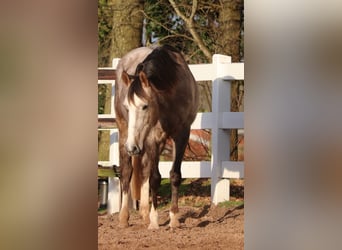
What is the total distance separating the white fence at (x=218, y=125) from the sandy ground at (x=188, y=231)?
8 centimetres

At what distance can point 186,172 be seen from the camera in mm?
3232

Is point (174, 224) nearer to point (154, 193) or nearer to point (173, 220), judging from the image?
point (173, 220)

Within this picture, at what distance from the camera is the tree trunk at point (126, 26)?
335cm

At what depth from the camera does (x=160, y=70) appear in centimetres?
320

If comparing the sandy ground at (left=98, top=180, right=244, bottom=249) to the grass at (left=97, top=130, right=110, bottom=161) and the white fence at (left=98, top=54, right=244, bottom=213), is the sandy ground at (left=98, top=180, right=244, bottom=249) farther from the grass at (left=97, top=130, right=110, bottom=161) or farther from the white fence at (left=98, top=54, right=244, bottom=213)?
the grass at (left=97, top=130, right=110, bottom=161)

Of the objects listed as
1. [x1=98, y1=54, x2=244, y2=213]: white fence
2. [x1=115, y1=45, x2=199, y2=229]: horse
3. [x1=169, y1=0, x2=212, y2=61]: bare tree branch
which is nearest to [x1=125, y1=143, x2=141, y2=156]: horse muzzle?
[x1=115, y1=45, x2=199, y2=229]: horse

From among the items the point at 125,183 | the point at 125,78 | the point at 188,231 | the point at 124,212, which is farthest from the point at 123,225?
the point at 125,78

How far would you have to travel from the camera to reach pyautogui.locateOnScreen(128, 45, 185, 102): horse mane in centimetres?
319

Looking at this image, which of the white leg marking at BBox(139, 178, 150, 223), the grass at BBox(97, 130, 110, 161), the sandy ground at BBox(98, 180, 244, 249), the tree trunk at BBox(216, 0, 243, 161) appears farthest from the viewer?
the grass at BBox(97, 130, 110, 161)

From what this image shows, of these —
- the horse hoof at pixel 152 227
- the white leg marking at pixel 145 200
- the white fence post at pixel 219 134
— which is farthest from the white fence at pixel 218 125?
the horse hoof at pixel 152 227
